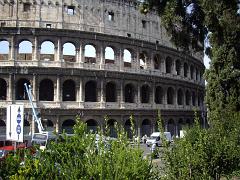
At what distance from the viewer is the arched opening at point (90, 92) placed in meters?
37.8

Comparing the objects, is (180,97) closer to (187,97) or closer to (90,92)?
(187,97)

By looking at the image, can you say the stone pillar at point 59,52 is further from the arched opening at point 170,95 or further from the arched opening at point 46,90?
the arched opening at point 170,95

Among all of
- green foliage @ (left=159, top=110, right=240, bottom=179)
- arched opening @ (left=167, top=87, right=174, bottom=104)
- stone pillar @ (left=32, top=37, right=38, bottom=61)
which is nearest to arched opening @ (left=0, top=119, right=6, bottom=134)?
stone pillar @ (left=32, top=37, right=38, bottom=61)

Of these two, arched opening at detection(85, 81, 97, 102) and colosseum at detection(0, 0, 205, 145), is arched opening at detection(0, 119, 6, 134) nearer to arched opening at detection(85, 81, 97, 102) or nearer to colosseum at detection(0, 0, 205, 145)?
colosseum at detection(0, 0, 205, 145)

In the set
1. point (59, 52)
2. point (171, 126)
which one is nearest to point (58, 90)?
point (59, 52)

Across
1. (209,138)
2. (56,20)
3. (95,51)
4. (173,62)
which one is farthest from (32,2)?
(209,138)

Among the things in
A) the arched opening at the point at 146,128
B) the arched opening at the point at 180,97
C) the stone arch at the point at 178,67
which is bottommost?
the arched opening at the point at 146,128

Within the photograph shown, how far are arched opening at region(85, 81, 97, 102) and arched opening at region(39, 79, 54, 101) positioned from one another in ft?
11.2

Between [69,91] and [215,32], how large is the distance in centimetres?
2602

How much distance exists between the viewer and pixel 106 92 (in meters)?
39.1

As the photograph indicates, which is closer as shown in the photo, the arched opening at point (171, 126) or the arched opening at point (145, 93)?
the arched opening at point (145, 93)

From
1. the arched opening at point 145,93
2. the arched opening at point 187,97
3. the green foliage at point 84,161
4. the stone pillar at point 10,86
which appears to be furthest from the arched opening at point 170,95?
the green foliage at point 84,161

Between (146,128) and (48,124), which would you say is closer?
(48,124)

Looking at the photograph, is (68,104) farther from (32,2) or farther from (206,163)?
(206,163)
